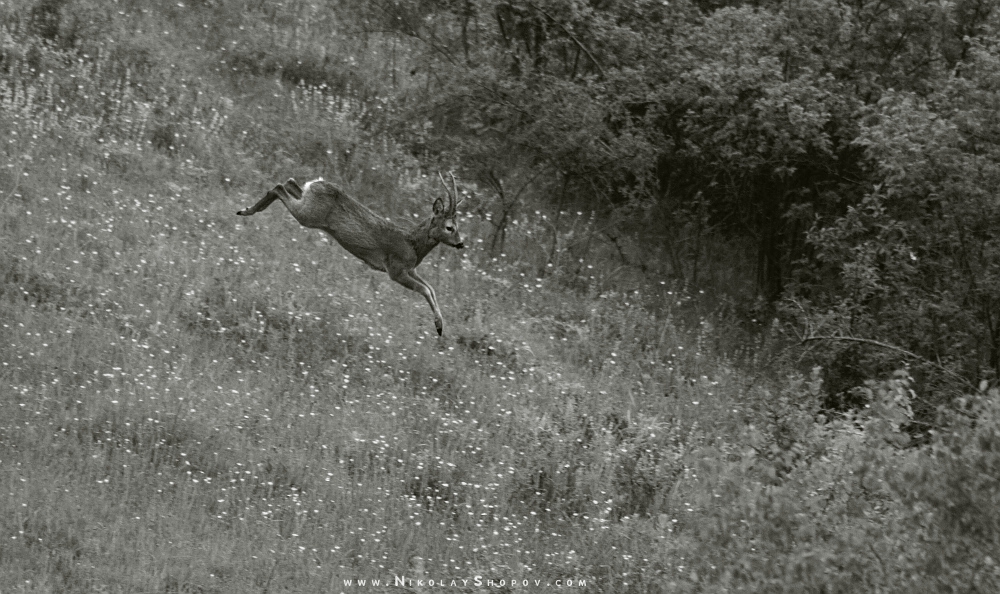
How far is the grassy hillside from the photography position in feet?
23.9

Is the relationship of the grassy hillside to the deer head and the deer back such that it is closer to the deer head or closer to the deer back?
the deer back

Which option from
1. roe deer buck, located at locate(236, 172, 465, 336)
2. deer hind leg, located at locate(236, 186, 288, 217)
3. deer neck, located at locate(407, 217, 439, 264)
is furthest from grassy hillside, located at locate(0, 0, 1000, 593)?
deer hind leg, located at locate(236, 186, 288, 217)

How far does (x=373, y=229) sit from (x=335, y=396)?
4.80 feet

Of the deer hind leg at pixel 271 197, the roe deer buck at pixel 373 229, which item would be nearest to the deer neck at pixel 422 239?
the roe deer buck at pixel 373 229

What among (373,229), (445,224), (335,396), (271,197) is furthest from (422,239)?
(335,396)

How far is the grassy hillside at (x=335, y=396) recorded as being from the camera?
7270 mm

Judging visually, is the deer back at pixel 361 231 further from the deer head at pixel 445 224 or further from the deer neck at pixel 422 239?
the deer head at pixel 445 224

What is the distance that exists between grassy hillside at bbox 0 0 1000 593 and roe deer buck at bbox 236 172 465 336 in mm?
1186

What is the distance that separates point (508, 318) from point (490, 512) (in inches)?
163

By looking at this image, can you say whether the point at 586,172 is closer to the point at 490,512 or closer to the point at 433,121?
the point at 433,121

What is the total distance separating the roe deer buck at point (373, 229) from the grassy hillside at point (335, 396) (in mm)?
1186

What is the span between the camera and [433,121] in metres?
18.3

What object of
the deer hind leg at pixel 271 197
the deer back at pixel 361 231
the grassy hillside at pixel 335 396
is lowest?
the grassy hillside at pixel 335 396

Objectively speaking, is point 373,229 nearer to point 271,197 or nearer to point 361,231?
point 361,231
